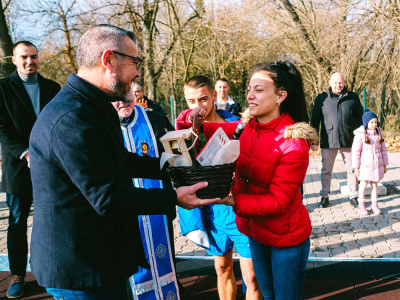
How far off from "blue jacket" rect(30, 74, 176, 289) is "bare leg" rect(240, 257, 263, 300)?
143 centimetres

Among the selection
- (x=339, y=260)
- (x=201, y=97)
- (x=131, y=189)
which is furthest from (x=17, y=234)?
(x=339, y=260)

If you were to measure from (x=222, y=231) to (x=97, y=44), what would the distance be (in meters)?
2.00

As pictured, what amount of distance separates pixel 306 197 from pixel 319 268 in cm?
371

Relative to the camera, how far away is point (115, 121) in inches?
85.4

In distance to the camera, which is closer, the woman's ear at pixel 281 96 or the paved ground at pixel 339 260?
the woman's ear at pixel 281 96

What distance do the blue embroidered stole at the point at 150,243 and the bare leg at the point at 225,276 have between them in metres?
0.46

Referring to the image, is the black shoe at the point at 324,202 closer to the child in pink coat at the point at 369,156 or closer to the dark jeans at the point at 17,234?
the child in pink coat at the point at 369,156

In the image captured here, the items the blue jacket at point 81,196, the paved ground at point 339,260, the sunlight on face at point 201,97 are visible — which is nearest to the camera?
the blue jacket at point 81,196

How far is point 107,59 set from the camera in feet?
6.65

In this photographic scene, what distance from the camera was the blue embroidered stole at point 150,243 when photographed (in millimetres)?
3486

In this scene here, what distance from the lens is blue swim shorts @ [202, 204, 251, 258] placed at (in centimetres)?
324

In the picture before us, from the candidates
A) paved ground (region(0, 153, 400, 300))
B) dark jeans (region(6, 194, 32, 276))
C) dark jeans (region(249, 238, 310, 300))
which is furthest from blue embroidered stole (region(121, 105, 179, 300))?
dark jeans (region(6, 194, 32, 276))

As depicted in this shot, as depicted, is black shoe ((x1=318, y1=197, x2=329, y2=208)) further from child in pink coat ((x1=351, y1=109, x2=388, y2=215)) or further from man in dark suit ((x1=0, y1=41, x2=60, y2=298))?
man in dark suit ((x1=0, y1=41, x2=60, y2=298))

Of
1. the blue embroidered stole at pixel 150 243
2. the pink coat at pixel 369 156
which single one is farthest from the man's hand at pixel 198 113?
the pink coat at pixel 369 156
